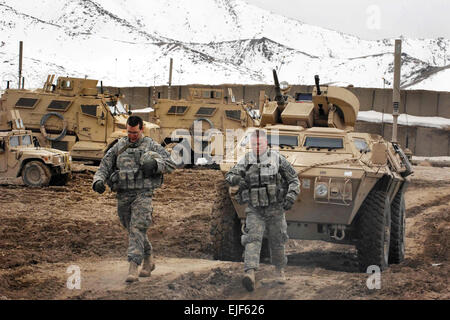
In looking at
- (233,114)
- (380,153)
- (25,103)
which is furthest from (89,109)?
(380,153)

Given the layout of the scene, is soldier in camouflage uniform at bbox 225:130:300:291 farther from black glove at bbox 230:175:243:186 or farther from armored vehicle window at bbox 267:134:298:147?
armored vehicle window at bbox 267:134:298:147

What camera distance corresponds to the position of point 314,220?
8930 mm

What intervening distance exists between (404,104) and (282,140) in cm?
1940

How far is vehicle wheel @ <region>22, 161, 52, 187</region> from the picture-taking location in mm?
16609

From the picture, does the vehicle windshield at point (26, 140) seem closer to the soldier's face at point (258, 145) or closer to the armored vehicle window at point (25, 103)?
the armored vehicle window at point (25, 103)

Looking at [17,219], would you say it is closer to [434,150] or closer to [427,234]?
[427,234]

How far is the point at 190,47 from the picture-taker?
223 ft

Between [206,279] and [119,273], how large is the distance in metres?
1.00

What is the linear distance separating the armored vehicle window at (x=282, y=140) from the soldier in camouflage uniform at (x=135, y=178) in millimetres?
2482

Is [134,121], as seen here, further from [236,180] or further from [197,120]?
[197,120]

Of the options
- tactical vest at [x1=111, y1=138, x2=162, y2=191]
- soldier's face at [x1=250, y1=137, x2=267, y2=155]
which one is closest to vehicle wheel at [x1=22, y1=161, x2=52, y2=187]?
tactical vest at [x1=111, y1=138, x2=162, y2=191]

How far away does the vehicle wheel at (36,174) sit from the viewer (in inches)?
654

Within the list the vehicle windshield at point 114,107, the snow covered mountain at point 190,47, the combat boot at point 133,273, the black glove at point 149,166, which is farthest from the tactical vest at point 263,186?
the snow covered mountain at point 190,47

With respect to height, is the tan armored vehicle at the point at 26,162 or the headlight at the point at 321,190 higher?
the headlight at the point at 321,190
